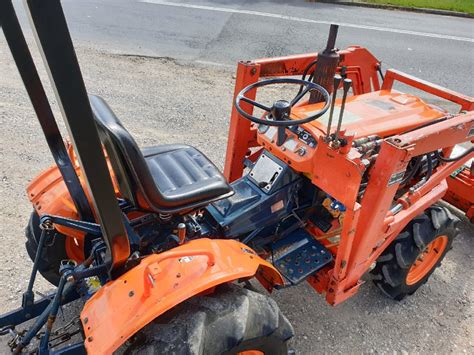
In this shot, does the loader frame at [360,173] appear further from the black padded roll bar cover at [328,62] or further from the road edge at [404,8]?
the road edge at [404,8]

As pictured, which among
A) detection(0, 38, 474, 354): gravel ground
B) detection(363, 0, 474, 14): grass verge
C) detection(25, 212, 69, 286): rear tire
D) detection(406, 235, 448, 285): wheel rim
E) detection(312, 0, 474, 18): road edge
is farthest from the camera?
detection(363, 0, 474, 14): grass verge

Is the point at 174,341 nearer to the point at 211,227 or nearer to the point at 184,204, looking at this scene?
the point at 184,204

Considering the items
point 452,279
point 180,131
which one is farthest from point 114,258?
point 180,131

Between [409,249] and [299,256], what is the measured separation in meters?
0.74

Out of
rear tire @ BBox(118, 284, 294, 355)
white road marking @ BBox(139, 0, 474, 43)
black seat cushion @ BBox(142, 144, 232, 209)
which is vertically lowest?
white road marking @ BBox(139, 0, 474, 43)

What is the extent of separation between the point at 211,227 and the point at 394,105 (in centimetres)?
157

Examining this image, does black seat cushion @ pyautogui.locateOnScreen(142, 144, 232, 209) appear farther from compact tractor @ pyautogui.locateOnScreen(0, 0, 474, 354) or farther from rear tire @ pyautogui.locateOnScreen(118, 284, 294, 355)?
rear tire @ pyautogui.locateOnScreen(118, 284, 294, 355)

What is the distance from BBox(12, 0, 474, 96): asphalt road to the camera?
732cm

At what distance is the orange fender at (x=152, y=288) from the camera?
1588mm

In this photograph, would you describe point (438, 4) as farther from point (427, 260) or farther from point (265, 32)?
point (427, 260)

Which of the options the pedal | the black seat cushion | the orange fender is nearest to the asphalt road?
the black seat cushion

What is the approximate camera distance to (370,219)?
2.22m

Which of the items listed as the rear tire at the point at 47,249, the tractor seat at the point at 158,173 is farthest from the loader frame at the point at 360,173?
the rear tire at the point at 47,249

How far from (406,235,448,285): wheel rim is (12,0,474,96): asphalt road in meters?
4.48
